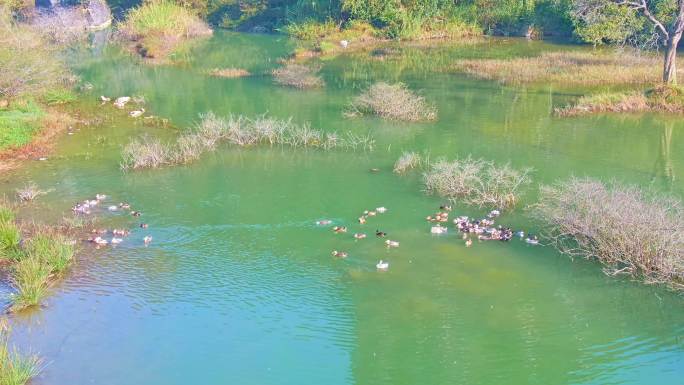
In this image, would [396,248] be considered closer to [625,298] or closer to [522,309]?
[522,309]

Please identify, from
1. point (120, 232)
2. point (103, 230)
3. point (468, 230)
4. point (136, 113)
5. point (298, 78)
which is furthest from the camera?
point (298, 78)

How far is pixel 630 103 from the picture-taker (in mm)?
22953

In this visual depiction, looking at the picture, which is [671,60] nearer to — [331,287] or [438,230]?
[438,230]

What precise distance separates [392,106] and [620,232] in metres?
11.7

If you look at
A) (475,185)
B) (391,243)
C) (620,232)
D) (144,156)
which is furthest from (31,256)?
(620,232)

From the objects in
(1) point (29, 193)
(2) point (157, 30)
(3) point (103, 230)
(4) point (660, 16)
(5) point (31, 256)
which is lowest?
(3) point (103, 230)

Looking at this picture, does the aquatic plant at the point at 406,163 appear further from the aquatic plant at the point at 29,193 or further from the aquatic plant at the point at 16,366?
the aquatic plant at the point at 16,366

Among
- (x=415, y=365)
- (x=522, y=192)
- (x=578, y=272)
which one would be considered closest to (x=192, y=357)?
(x=415, y=365)

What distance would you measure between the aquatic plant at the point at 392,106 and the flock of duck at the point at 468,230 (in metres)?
8.05

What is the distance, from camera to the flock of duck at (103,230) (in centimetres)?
1367

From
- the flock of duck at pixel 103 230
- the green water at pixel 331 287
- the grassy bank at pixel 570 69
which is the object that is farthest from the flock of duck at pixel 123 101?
the grassy bank at pixel 570 69

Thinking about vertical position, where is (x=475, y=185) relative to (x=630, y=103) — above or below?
below

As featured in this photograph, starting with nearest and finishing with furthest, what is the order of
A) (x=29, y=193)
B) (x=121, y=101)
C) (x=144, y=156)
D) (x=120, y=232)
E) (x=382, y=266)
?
(x=382, y=266) < (x=120, y=232) < (x=29, y=193) < (x=144, y=156) < (x=121, y=101)

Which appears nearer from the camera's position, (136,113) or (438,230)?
(438,230)
